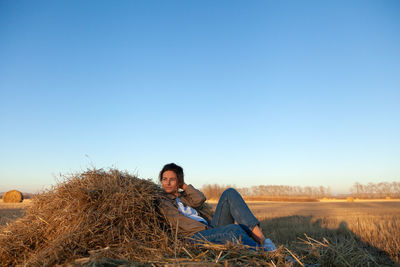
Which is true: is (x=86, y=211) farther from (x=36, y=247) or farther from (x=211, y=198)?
(x=211, y=198)

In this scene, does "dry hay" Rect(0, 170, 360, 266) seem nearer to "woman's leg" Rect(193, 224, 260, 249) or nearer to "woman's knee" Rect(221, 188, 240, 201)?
"woman's leg" Rect(193, 224, 260, 249)

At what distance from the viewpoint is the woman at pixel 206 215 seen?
2.97m

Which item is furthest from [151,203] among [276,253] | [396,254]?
[396,254]

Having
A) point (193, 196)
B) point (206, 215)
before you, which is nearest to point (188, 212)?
point (193, 196)

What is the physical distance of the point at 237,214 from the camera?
11.1 feet

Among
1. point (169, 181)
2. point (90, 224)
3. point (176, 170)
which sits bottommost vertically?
point (90, 224)

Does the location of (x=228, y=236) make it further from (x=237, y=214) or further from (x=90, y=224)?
(x=90, y=224)

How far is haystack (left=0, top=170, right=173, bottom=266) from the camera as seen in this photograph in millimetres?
2320

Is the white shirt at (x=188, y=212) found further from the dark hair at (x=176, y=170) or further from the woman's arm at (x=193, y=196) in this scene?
the dark hair at (x=176, y=170)

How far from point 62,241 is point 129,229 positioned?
656mm

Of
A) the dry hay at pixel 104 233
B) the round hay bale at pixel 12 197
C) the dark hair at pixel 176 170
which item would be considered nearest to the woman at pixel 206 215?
the dark hair at pixel 176 170

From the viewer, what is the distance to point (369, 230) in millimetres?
6277

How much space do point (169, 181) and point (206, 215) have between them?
90 centimetres

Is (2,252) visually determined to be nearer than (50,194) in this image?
Yes
